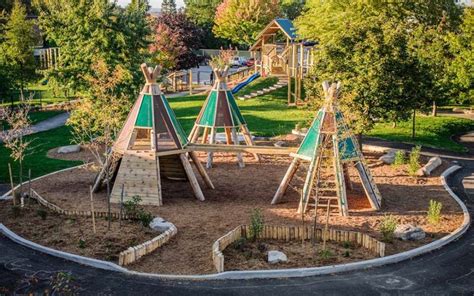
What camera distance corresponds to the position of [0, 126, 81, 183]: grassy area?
24.4 m

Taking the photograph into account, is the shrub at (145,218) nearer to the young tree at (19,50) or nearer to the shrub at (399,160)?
the shrub at (399,160)

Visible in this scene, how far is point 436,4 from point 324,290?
32.1 m

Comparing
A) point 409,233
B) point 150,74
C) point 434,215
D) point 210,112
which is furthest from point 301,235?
point 210,112

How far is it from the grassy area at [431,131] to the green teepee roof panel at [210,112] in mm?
11562

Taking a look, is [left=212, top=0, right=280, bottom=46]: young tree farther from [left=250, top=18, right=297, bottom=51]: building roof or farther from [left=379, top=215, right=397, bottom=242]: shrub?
[left=379, top=215, right=397, bottom=242]: shrub

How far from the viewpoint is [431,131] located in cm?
3412

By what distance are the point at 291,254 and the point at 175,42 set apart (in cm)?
4152

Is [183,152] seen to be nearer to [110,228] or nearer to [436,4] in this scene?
[110,228]

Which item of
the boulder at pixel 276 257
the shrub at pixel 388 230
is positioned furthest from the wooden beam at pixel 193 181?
the shrub at pixel 388 230

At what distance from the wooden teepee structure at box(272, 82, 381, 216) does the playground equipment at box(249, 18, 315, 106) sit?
2173 centimetres

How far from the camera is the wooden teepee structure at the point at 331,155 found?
18703mm

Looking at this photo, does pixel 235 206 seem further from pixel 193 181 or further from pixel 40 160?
pixel 40 160

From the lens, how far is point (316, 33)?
127 feet

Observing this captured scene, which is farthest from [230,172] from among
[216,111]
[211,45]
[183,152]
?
[211,45]
